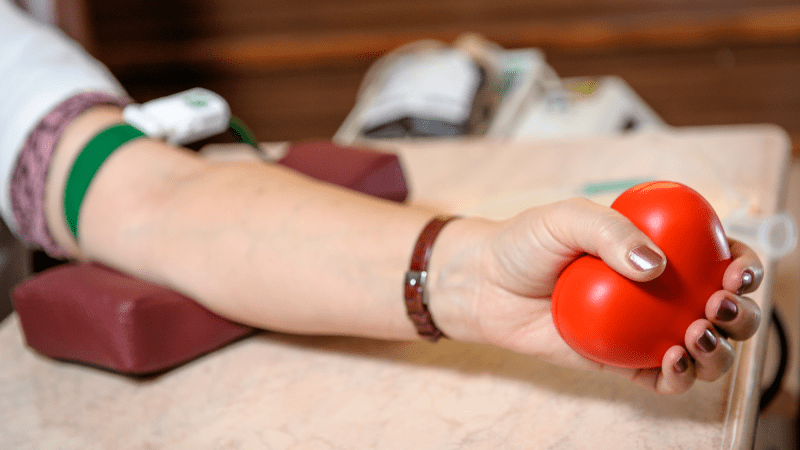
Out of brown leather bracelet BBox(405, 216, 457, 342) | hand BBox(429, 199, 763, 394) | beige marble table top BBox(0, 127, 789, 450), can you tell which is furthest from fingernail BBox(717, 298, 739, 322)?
brown leather bracelet BBox(405, 216, 457, 342)

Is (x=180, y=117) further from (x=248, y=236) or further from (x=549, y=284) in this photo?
(x=549, y=284)

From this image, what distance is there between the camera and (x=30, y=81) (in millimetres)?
766

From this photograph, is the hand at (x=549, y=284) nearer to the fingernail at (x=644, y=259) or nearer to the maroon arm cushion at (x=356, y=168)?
the fingernail at (x=644, y=259)

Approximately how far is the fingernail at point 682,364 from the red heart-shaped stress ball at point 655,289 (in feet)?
0.04

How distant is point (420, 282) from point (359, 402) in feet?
0.40

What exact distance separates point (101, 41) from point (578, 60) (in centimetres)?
181

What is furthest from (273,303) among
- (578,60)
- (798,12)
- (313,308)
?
(798,12)

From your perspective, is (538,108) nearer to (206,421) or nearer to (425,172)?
(425,172)

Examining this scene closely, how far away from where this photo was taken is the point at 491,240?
1.83 feet

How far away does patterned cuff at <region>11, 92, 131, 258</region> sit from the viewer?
2.39ft

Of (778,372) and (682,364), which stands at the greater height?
(682,364)

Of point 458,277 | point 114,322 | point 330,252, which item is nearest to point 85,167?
point 114,322

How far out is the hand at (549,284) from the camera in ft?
1.49

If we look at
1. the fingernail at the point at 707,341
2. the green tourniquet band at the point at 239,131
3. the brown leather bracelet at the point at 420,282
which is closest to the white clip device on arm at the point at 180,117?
the green tourniquet band at the point at 239,131
